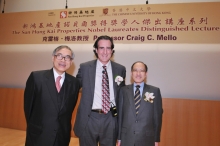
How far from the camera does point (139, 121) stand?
73.9 inches

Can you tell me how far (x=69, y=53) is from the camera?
5.85 feet

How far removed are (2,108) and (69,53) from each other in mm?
3543

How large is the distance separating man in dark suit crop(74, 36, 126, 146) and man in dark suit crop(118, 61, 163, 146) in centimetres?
10

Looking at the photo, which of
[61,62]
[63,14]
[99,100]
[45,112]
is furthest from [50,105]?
[63,14]

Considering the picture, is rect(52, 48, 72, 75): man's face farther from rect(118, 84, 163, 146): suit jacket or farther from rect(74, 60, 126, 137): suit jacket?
rect(118, 84, 163, 146): suit jacket

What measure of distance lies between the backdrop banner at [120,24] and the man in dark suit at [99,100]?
5.72 feet

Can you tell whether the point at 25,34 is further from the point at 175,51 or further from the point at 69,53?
the point at 175,51

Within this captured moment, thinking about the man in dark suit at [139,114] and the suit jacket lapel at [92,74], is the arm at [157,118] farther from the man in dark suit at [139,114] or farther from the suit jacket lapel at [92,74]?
the suit jacket lapel at [92,74]

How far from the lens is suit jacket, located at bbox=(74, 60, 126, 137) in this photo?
191cm

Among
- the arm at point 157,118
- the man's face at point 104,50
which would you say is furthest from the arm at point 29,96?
the arm at point 157,118

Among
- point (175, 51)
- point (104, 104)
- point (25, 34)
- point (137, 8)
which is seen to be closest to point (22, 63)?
point (25, 34)

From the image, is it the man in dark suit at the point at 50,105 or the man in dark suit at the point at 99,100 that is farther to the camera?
the man in dark suit at the point at 99,100

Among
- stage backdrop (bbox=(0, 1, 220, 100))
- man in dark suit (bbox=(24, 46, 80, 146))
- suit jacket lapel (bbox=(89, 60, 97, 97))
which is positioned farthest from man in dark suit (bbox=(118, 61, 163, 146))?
stage backdrop (bbox=(0, 1, 220, 100))

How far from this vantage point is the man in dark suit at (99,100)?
6.18 feet
